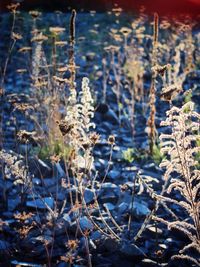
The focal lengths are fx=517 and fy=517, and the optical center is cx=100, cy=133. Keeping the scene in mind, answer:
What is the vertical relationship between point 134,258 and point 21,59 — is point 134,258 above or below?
below

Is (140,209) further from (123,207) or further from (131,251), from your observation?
(131,251)

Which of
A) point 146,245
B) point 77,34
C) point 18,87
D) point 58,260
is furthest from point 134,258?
point 77,34

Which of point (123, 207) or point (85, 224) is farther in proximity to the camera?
point (123, 207)

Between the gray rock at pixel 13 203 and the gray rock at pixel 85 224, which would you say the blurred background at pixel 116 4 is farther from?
the gray rock at pixel 85 224

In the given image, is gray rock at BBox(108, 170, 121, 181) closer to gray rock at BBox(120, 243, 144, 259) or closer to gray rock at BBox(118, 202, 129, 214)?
gray rock at BBox(118, 202, 129, 214)

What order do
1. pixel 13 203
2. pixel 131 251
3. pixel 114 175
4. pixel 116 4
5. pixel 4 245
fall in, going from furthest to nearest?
1. pixel 116 4
2. pixel 114 175
3. pixel 13 203
4. pixel 4 245
5. pixel 131 251

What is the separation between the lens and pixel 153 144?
5594 mm

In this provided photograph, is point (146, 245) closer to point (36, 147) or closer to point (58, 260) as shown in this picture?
point (58, 260)

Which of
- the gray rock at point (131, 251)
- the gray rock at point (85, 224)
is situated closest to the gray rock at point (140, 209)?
the gray rock at point (85, 224)

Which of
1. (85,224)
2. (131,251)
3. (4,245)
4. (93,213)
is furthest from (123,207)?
(4,245)

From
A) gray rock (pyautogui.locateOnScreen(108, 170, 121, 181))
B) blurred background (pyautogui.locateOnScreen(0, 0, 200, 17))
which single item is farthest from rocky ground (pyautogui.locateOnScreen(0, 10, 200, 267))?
blurred background (pyautogui.locateOnScreen(0, 0, 200, 17))

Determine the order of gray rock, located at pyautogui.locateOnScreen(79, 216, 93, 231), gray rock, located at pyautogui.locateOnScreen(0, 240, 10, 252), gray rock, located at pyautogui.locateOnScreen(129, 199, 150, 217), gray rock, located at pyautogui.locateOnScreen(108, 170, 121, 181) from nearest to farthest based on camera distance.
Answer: gray rock, located at pyautogui.locateOnScreen(0, 240, 10, 252) < gray rock, located at pyautogui.locateOnScreen(79, 216, 93, 231) < gray rock, located at pyautogui.locateOnScreen(129, 199, 150, 217) < gray rock, located at pyautogui.locateOnScreen(108, 170, 121, 181)

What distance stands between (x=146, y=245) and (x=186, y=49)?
19.4 ft

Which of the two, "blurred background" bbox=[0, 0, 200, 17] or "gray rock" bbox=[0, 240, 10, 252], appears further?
"blurred background" bbox=[0, 0, 200, 17]
